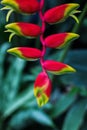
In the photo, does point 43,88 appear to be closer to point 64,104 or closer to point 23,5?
point 23,5

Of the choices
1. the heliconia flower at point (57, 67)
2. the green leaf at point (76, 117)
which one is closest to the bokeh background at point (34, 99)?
the green leaf at point (76, 117)

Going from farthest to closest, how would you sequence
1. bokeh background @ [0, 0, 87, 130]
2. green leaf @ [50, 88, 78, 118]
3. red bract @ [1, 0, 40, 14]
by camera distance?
green leaf @ [50, 88, 78, 118]
bokeh background @ [0, 0, 87, 130]
red bract @ [1, 0, 40, 14]

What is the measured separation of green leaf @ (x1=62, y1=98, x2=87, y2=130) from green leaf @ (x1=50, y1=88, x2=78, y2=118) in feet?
0.22

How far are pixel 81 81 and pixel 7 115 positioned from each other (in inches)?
15.0

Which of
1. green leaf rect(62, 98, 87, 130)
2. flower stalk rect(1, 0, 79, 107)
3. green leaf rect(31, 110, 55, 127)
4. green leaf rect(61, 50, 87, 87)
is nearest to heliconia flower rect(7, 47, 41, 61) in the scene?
flower stalk rect(1, 0, 79, 107)

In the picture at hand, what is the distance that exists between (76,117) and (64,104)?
0.42ft

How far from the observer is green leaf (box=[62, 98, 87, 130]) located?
4.06ft

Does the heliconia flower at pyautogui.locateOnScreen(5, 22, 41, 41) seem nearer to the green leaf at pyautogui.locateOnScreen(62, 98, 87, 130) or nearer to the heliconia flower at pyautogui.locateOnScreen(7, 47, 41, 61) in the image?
the heliconia flower at pyautogui.locateOnScreen(7, 47, 41, 61)

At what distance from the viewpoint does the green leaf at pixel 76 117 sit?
1236mm

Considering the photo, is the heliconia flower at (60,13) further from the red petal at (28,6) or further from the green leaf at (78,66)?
the green leaf at (78,66)

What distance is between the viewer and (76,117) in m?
1.26

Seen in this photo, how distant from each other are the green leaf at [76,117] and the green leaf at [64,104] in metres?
0.07

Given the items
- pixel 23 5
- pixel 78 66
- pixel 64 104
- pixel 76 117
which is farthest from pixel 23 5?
pixel 64 104

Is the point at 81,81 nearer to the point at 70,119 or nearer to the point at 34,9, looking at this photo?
the point at 70,119
